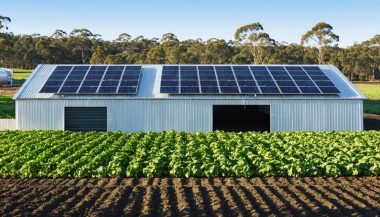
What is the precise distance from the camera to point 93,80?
28.9m

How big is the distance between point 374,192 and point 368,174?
280cm

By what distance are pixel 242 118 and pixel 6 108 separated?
21.1 m

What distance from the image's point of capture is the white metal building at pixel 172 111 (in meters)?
26.8

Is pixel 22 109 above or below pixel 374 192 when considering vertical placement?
above

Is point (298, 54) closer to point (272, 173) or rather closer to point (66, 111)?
point (66, 111)

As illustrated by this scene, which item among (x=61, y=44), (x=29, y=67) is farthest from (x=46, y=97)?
(x=29, y=67)

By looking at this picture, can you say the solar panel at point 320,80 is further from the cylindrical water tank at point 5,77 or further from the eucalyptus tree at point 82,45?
the eucalyptus tree at point 82,45

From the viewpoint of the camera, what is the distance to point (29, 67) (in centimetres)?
10106

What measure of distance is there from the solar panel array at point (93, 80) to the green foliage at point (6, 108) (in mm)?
9362

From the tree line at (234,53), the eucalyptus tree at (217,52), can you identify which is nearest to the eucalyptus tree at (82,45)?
the tree line at (234,53)

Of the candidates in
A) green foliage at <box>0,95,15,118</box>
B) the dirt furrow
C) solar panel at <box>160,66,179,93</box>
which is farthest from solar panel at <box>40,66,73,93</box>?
the dirt furrow

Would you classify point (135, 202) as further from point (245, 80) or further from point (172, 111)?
point (245, 80)

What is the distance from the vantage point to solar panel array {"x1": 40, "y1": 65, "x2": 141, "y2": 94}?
1072 inches

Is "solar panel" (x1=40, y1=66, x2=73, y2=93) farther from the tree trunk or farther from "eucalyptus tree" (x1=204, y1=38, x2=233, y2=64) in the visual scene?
the tree trunk
